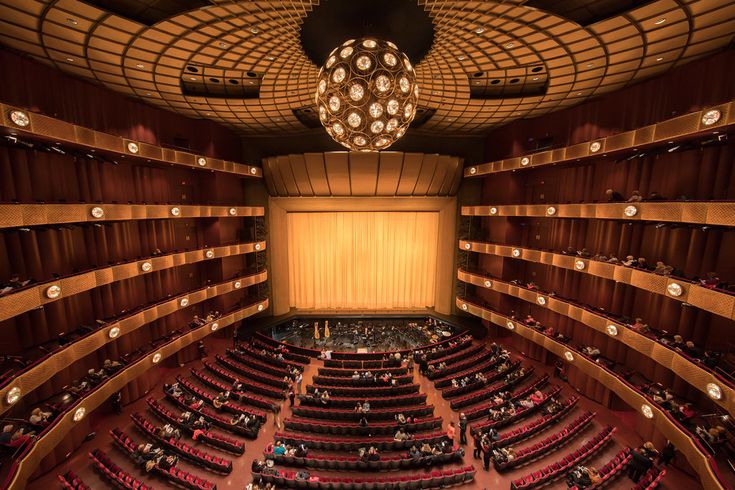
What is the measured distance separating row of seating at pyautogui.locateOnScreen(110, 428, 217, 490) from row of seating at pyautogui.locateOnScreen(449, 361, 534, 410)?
9.38 m

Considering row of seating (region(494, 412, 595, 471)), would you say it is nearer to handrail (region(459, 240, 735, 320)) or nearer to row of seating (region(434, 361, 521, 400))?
row of seating (region(434, 361, 521, 400))

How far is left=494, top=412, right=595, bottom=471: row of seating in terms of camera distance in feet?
33.6

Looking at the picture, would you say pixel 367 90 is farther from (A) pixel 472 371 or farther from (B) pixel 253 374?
(A) pixel 472 371

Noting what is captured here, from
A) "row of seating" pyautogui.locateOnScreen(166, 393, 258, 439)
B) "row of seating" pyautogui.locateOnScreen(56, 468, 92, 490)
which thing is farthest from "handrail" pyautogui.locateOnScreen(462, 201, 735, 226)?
"row of seating" pyautogui.locateOnScreen(56, 468, 92, 490)

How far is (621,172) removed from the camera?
41.2 ft

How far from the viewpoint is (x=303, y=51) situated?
30.8ft

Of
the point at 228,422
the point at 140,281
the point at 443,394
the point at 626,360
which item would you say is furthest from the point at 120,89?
the point at 626,360

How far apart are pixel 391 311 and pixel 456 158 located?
37.1 feet

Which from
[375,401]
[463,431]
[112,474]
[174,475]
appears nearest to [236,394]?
[174,475]

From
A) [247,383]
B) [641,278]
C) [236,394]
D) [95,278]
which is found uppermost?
[641,278]

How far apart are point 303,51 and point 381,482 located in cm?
1356

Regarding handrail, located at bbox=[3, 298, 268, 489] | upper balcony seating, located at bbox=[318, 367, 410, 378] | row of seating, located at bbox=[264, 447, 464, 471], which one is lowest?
row of seating, located at bbox=[264, 447, 464, 471]

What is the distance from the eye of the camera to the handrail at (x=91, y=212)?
26.2 ft

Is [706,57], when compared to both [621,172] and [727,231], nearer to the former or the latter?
[621,172]
